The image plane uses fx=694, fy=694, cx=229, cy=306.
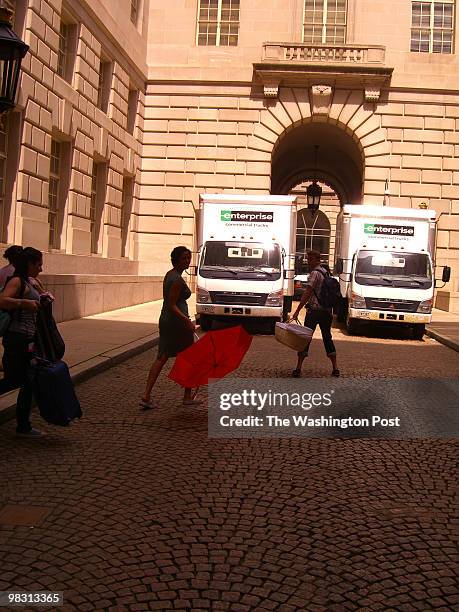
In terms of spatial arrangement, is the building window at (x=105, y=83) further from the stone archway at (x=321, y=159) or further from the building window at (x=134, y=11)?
the stone archway at (x=321, y=159)

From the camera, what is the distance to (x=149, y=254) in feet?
94.4

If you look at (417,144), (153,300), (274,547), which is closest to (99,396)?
(274,547)

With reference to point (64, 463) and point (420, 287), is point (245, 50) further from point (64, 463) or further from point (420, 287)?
point (64, 463)

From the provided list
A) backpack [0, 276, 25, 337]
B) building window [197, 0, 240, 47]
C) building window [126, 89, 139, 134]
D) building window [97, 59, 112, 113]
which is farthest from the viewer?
building window [197, 0, 240, 47]

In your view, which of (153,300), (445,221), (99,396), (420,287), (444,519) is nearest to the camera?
(444,519)

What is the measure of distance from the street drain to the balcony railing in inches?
993

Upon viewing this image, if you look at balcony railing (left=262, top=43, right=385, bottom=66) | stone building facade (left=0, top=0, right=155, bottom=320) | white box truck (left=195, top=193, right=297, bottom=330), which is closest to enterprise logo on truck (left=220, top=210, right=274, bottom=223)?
white box truck (left=195, top=193, right=297, bottom=330)

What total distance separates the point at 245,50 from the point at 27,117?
13931 mm

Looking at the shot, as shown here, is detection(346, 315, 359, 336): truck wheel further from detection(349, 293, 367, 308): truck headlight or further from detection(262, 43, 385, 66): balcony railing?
detection(262, 43, 385, 66): balcony railing

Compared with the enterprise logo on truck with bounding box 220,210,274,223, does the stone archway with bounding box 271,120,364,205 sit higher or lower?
higher

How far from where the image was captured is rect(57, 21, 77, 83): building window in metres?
20.5

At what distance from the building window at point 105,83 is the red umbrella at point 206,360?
19.2 metres

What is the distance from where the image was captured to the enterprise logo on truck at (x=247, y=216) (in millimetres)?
17156

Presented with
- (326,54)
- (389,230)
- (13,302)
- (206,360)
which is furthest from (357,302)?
(326,54)
